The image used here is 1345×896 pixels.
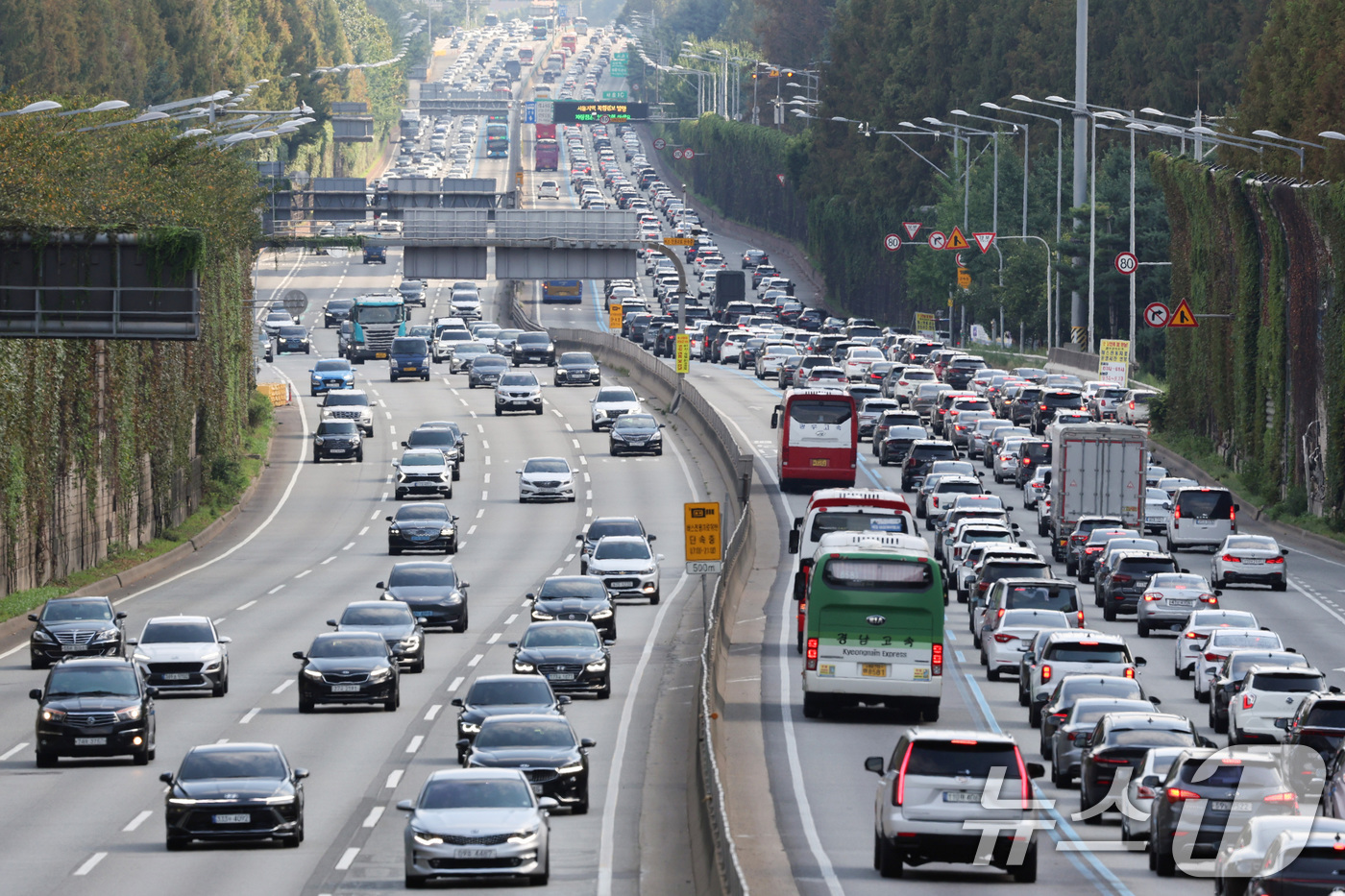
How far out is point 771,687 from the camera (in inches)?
1604

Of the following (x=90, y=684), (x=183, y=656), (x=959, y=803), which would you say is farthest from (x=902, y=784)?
(x=183, y=656)

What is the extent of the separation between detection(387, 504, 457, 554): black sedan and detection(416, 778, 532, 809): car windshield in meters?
37.4

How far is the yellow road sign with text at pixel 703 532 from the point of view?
3953 centimetres

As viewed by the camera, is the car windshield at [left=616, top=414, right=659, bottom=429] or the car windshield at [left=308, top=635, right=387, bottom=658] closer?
the car windshield at [left=308, top=635, right=387, bottom=658]

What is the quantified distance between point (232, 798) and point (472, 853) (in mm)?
3681

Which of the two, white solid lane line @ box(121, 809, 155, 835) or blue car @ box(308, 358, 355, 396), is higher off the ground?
blue car @ box(308, 358, 355, 396)

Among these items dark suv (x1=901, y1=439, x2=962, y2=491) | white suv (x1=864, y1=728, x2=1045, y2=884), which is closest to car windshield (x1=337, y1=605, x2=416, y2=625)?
white suv (x1=864, y1=728, x2=1045, y2=884)

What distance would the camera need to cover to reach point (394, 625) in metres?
41.2

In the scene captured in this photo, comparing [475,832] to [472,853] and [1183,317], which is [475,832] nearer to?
[472,853]

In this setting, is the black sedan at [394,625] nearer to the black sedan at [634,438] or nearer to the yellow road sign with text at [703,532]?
the yellow road sign with text at [703,532]

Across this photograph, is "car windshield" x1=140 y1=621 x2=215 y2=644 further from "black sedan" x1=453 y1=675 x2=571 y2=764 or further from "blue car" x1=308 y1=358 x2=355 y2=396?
"blue car" x1=308 y1=358 x2=355 y2=396

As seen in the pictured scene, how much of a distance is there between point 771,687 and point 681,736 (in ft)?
21.0

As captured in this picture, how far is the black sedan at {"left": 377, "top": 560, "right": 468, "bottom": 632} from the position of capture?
47000mm

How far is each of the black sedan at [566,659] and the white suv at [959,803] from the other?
47.0 ft
